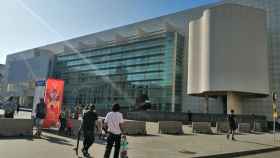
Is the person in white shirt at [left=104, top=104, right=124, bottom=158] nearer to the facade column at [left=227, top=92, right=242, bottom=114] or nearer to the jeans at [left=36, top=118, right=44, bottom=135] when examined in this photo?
the jeans at [left=36, top=118, right=44, bottom=135]

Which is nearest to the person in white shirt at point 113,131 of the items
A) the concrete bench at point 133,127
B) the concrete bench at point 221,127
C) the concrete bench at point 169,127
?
the concrete bench at point 133,127

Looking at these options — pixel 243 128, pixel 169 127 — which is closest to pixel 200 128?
pixel 169 127

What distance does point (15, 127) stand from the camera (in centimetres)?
1274

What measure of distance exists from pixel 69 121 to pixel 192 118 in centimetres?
A: 2852

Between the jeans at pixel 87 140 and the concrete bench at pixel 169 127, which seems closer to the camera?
the jeans at pixel 87 140

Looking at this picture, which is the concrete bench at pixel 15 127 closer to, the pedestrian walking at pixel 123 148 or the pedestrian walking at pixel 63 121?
the pedestrian walking at pixel 63 121

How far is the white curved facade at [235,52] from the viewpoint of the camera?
4747 centimetres

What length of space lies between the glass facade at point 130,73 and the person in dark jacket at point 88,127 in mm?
49730

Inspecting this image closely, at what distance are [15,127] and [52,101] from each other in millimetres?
3620

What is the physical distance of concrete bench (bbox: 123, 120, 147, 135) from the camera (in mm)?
16422

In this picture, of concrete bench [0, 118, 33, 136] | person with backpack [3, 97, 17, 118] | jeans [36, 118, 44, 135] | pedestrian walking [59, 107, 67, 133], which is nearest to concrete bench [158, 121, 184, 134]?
pedestrian walking [59, 107, 67, 133]

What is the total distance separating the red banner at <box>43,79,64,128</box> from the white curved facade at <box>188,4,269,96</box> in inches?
1402

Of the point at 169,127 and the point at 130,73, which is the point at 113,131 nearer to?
the point at 169,127

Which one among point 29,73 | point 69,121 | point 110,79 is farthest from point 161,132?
point 29,73
